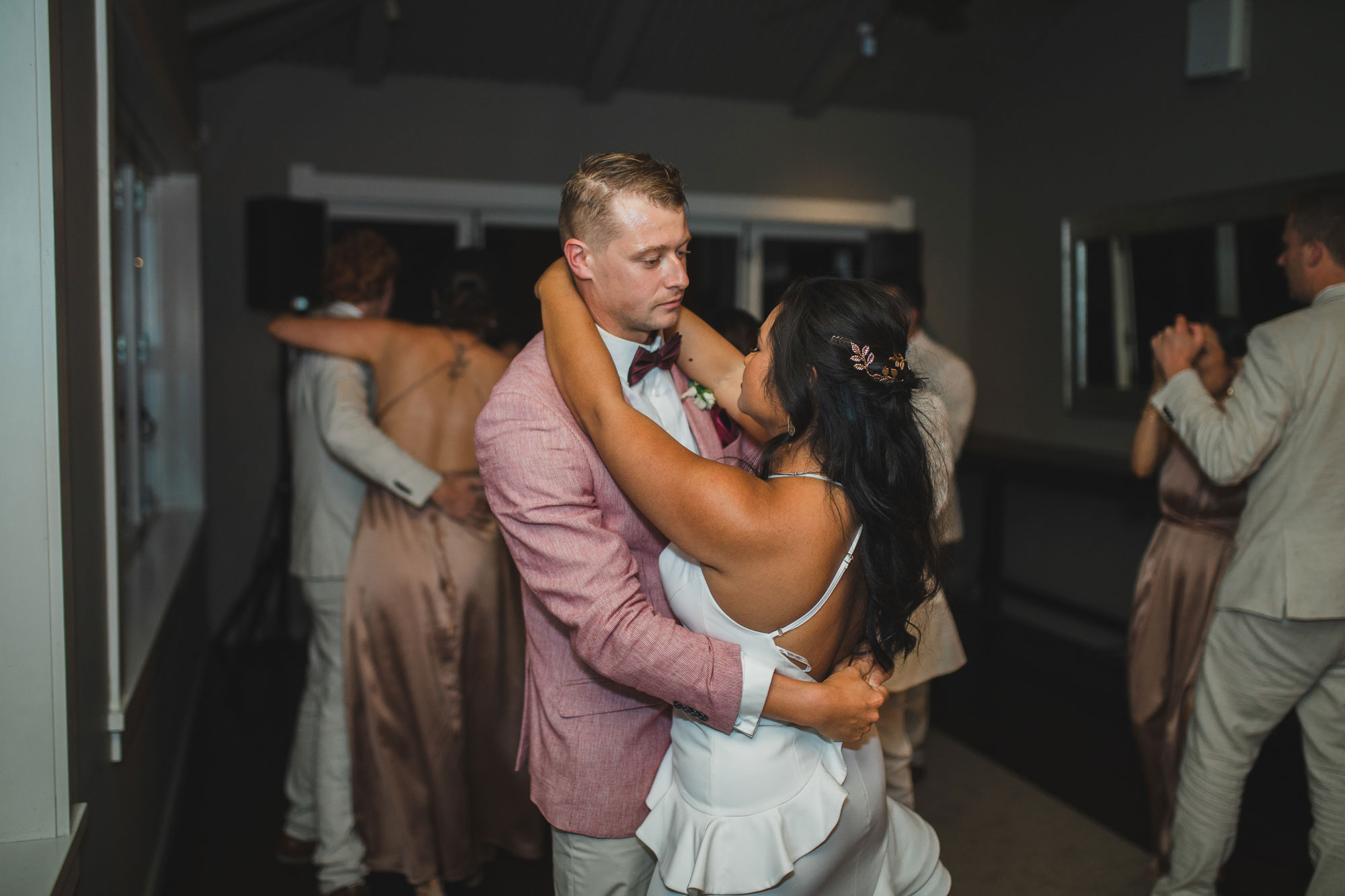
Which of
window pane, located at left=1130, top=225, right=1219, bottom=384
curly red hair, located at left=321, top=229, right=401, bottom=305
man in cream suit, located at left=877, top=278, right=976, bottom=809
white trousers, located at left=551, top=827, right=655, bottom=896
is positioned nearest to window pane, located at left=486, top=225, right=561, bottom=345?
curly red hair, located at left=321, top=229, right=401, bottom=305

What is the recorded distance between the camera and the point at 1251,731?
2.37 metres

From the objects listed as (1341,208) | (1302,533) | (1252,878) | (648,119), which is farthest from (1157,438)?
(648,119)

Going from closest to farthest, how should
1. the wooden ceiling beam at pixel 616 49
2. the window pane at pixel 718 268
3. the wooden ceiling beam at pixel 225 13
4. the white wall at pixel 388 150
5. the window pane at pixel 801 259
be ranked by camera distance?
the wooden ceiling beam at pixel 225 13, the wooden ceiling beam at pixel 616 49, the white wall at pixel 388 150, the window pane at pixel 718 268, the window pane at pixel 801 259

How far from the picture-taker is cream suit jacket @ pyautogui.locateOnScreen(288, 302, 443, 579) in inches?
103

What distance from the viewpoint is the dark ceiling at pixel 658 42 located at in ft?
15.4

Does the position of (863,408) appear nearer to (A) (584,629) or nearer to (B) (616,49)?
(A) (584,629)

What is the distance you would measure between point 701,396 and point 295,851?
2081 mm

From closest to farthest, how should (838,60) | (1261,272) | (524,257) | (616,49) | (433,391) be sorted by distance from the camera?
(433,391) → (1261,272) → (616,49) → (838,60) → (524,257)

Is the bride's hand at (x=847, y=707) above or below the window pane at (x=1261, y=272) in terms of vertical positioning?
below

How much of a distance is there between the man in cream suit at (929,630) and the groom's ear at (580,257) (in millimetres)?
596

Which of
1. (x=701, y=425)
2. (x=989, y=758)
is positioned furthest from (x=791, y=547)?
(x=989, y=758)

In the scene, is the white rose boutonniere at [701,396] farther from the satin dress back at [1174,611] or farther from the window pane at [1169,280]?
the window pane at [1169,280]

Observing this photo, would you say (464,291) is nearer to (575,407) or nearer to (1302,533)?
(575,407)

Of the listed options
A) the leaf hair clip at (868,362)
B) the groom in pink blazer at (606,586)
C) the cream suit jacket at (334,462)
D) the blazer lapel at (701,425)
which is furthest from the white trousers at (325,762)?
the leaf hair clip at (868,362)
